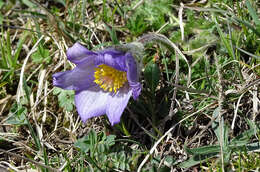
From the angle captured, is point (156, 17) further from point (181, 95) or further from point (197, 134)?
point (197, 134)

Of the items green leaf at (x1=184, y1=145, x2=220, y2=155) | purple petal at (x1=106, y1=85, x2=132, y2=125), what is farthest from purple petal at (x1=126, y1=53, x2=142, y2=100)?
green leaf at (x1=184, y1=145, x2=220, y2=155)

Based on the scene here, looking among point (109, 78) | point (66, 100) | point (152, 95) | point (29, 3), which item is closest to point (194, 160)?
point (152, 95)

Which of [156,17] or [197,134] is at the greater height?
[156,17]

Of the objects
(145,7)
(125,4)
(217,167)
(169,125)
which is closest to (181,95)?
(169,125)

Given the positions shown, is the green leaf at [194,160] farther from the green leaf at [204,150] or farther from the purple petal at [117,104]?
the purple petal at [117,104]

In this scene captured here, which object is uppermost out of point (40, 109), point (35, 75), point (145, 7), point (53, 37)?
A: point (145, 7)

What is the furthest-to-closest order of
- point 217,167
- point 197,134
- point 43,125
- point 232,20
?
point 43,125 → point 232,20 → point 197,134 → point 217,167

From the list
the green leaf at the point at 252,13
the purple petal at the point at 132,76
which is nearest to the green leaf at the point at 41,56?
the purple petal at the point at 132,76

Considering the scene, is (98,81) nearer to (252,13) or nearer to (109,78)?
(109,78)
